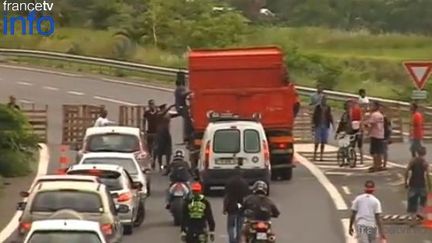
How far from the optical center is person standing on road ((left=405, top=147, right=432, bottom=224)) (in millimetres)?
25141

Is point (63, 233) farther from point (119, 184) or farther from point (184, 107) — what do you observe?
point (184, 107)

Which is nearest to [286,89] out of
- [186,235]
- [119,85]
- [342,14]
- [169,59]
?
[186,235]

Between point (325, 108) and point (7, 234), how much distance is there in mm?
13295

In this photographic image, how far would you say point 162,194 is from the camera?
1200 inches

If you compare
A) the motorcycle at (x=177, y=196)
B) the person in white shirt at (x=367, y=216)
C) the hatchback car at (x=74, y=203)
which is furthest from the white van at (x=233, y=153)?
the person in white shirt at (x=367, y=216)

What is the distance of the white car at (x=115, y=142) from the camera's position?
30.5m

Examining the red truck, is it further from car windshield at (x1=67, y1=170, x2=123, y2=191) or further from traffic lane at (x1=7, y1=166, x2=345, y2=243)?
car windshield at (x1=67, y1=170, x2=123, y2=191)

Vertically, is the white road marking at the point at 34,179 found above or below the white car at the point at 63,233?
below

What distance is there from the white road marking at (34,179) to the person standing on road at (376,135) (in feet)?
27.7

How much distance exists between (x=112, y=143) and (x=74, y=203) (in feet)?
30.5

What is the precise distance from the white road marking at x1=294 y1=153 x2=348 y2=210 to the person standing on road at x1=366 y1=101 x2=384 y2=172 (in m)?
1.42

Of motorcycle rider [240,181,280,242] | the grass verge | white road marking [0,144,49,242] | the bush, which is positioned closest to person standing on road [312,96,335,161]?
Answer: white road marking [0,144,49,242]

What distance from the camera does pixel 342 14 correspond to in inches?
3782

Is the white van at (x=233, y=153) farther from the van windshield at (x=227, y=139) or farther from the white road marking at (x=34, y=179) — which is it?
the white road marking at (x=34, y=179)
